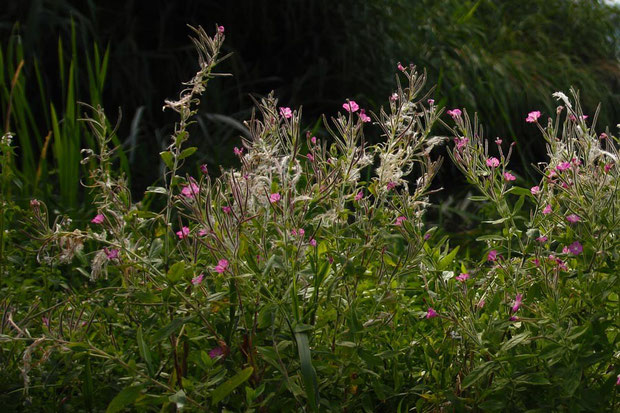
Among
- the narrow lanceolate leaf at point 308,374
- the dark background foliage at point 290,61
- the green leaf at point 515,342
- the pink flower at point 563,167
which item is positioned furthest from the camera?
the dark background foliage at point 290,61

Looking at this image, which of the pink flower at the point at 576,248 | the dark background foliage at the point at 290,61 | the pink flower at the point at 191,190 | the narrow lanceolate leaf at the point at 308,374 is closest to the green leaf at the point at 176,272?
the pink flower at the point at 191,190

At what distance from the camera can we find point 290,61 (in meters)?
5.28

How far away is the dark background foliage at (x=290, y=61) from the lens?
4723mm

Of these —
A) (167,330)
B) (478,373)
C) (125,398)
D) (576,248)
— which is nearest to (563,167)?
(576,248)

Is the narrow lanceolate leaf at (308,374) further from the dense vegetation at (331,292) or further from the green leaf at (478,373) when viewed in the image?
the green leaf at (478,373)

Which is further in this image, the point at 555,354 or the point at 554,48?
the point at 554,48

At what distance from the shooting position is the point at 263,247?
166 centimetres

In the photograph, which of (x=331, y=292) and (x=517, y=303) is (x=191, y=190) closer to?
(x=331, y=292)

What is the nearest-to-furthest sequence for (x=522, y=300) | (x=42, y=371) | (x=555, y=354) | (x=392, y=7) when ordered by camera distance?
1. (x=555, y=354)
2. (x=522, y=300)
3. (x=42, y=371)
4. (x=392, y=7)

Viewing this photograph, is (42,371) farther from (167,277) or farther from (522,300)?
(522,300)

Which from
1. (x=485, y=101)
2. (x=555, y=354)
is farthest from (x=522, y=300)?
(x=485, y=101)

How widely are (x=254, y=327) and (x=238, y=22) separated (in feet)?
12.6

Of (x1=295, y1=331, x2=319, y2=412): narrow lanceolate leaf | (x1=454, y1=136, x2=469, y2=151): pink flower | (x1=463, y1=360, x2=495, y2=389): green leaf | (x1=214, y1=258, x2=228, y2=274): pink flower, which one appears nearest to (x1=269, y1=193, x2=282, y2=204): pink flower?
(x1=214, y1=258, x2=228, y2=274): pink flower

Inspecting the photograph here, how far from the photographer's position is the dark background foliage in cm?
472
